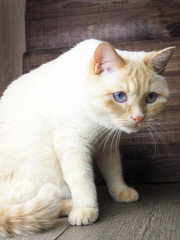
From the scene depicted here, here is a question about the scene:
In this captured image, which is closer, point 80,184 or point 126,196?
point 80,184

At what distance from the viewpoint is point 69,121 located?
1.59 m

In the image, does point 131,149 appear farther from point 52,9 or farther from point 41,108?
point 52,9

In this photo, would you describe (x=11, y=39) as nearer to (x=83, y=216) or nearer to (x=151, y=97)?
(x=151, y=97)

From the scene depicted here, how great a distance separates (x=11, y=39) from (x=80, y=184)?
3.79 feet

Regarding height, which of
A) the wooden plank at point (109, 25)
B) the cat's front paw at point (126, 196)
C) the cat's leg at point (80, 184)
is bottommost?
the cat's front paw at point (126, 196)

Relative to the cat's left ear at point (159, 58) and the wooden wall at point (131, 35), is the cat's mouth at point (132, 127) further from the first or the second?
the wooden wall at point (131, 35)

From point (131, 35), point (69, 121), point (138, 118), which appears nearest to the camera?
point (138, 118)

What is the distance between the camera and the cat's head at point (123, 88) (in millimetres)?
1491

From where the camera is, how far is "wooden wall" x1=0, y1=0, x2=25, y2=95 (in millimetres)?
2246

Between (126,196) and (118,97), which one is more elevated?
(118,97)

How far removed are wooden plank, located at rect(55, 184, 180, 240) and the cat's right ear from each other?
613mm

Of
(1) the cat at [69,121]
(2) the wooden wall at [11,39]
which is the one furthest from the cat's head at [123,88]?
(2) the wooden wall at [11,39]

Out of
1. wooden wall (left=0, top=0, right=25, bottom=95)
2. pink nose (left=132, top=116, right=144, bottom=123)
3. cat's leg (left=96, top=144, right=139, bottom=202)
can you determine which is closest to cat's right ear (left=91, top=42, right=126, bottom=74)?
pink nose (left=132, top=116, right=144, bottom=123)

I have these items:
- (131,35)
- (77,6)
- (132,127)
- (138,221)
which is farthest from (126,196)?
(77,6)
